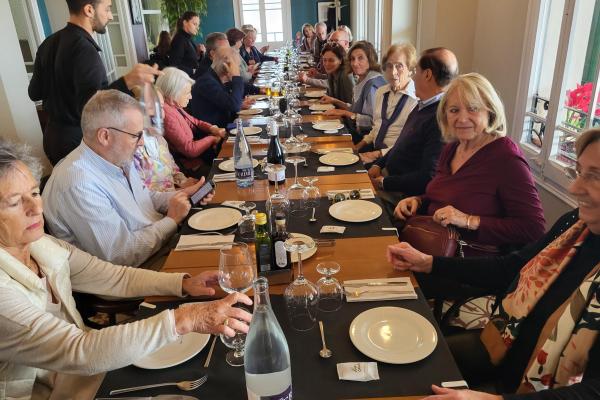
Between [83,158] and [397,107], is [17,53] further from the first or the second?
[397,107]

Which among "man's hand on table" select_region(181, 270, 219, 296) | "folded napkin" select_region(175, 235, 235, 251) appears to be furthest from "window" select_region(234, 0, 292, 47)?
"man's hand on table" select_region(181, 270, 219, 296)

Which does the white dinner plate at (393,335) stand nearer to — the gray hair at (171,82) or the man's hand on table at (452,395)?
the man's hand on table at (452,395)

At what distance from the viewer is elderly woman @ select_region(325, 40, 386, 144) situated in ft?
14.2

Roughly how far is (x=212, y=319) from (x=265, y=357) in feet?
0.74

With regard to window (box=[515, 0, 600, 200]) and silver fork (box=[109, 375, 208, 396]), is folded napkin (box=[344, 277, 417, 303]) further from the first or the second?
window (box=[515, 0, 600, 200])

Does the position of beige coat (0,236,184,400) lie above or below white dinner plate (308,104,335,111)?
above

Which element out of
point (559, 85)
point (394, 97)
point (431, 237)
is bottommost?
point (431, 237)

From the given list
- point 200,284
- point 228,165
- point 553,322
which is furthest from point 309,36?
point 553,322

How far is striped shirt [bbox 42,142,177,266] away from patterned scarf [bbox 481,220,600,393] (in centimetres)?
149

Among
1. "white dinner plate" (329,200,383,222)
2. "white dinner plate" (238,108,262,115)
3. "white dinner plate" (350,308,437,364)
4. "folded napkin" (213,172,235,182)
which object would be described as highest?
"white dinner plate" (350,308,437,364)

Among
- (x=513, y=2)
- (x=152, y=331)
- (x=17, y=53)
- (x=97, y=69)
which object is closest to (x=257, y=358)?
(x=152, y=331)

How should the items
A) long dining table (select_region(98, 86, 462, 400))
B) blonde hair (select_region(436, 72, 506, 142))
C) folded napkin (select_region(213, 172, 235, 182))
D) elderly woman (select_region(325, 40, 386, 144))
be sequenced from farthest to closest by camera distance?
elderly woman (select_region(325, 40, 386, 144))
folded napkin (select_region(213, 172, 235, 182))
blonde hair (select_region(436, 72, 506, 142))
long dining table (select_region(98, 86, 462, 400))

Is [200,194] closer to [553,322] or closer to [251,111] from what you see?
[553,322]

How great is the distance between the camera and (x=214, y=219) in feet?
6.82
